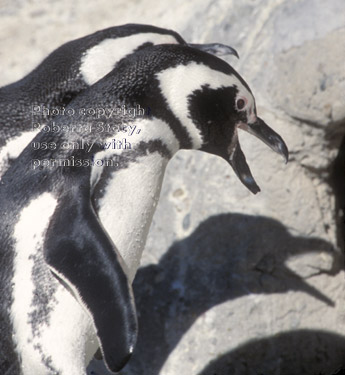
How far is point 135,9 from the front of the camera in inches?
110

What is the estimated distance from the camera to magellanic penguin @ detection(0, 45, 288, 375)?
1257 mm

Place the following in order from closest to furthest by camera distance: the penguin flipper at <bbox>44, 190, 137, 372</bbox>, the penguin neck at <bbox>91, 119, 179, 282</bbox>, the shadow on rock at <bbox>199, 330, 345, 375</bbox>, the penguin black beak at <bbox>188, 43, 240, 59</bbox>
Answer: the penguin flipper at <bbox>44, 190, 137, 372</bbox> → the penguin neck at <bbox>91, 119, 179, 282</bbox> → the penguin black beak at <bbox>188, 43, 240, 59</bbox> → the shadow on rock at <bbox>199, 330, 345, 375</bbox>

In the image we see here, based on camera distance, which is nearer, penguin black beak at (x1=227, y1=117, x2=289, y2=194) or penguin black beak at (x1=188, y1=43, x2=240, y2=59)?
penguin black beak at (x1=227, y1=117, x2=289, y2=194)

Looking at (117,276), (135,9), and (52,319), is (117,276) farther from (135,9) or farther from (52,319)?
(135,9)

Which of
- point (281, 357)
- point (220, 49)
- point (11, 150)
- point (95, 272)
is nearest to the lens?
point (95, 272)

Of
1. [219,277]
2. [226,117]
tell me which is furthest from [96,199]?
[219,277]

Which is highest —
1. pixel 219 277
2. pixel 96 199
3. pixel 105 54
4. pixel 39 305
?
pixel 105 54

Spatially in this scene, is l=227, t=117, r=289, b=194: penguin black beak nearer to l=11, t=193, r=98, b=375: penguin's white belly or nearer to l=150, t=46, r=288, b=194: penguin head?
l=150, t=46, r=288, b=194: penguin head

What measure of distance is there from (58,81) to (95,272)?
0.51 meters

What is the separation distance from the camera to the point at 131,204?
1.40 metres

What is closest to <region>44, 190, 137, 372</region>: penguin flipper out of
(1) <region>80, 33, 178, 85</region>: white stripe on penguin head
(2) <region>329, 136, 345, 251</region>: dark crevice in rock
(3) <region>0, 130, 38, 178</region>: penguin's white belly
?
(3) <region>0, 130, 38, 178</region>: penguin's white belly

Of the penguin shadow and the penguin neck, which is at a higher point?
the penguin neck

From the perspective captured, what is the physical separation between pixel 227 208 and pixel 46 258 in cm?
84

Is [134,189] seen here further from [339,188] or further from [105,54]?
[339,188]
